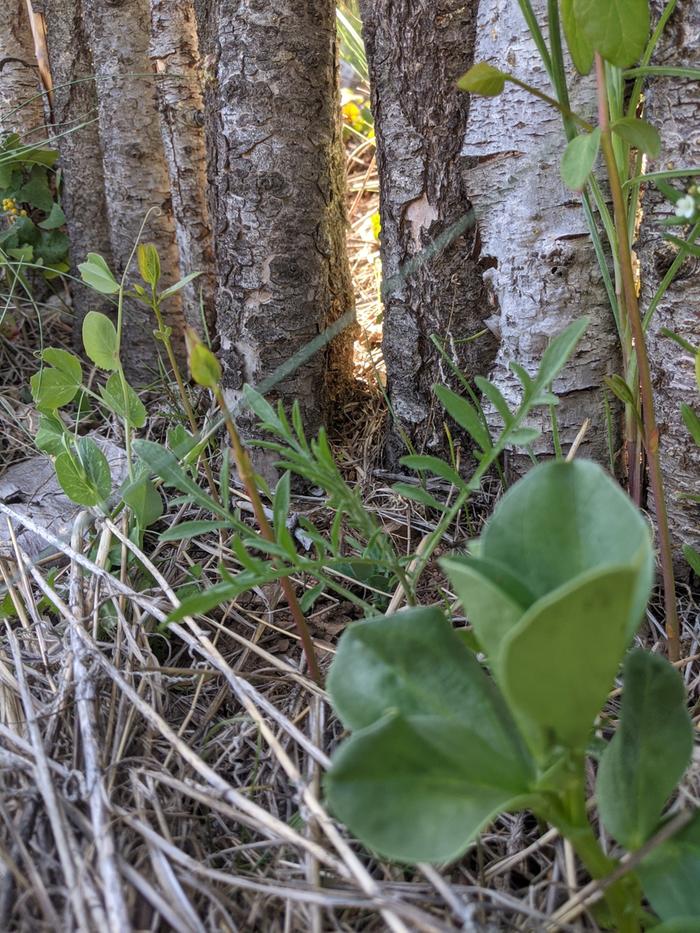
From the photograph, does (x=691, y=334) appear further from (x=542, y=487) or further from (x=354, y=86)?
(x=354, y=86)

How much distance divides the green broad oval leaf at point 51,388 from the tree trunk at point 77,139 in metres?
0.57

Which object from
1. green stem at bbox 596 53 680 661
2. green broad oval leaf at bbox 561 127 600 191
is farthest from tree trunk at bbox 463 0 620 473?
green broad oval leaf at bbox 561 127 600 191

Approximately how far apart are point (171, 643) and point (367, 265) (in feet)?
4.36

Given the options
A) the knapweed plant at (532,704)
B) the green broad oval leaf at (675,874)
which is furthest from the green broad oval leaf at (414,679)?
the green broad oval leaf at (675,874)

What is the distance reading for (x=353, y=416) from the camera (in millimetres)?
1488

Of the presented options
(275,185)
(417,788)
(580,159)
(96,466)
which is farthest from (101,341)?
(417,788)

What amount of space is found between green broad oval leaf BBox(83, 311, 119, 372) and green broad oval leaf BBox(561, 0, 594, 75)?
74 centimetres

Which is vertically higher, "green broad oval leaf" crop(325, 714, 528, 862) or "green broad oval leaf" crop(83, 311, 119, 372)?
"green broad oval leaf" crop(83, 311, 119, 372)

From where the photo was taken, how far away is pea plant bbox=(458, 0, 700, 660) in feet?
2.39

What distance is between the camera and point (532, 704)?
1.73 feet

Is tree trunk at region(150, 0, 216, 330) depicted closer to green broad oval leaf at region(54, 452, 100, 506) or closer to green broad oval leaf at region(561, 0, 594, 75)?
green broad oval leaf at region(54, 452, 100, 506)

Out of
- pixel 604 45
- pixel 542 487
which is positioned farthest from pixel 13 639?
pixel 604 45

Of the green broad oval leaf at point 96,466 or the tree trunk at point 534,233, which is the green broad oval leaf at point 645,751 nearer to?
the tree trunk at point 534,233

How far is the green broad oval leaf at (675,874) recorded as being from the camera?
0.58 metres
